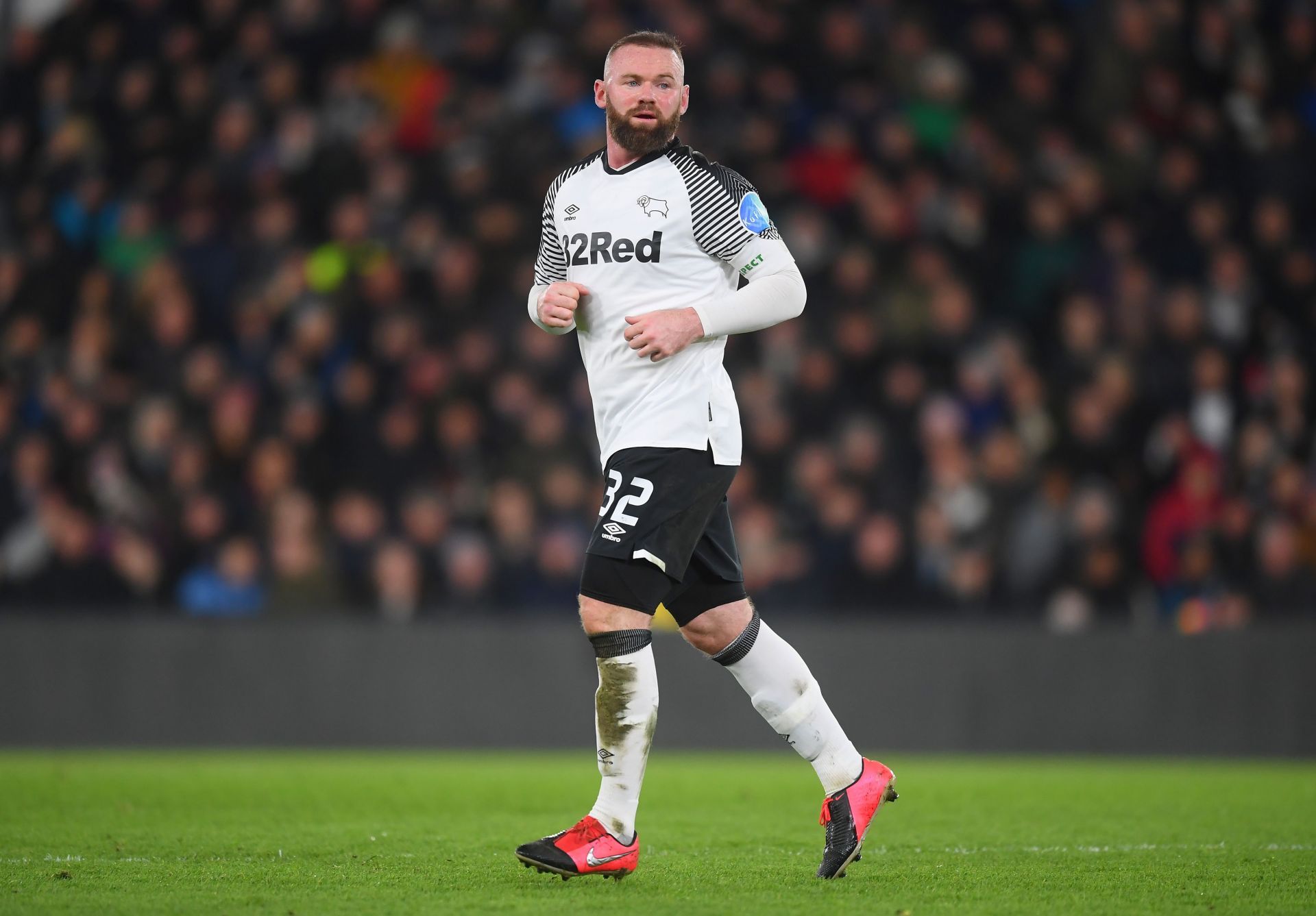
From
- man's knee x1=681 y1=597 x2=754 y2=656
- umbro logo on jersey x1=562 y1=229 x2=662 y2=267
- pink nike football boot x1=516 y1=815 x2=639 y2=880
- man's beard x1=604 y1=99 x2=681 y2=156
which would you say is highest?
man's beard x1=604 y1=99 x2=681 y2=156

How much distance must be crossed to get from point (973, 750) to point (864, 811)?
5.51m

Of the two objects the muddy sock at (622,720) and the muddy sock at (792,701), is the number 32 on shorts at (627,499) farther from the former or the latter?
the muddy sock at (792,701)

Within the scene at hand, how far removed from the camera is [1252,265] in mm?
11438

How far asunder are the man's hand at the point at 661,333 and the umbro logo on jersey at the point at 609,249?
20cm

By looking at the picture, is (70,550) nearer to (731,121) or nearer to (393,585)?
(393,585)

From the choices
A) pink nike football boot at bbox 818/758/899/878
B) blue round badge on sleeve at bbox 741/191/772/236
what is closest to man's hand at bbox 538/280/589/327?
blue round badge on sleeve at bbox 741/191/772/236

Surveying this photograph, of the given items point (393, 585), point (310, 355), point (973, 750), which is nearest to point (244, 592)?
point (393, 585)

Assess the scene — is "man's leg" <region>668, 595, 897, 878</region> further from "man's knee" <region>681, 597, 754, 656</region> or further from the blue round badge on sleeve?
the blue round badge on sleeve

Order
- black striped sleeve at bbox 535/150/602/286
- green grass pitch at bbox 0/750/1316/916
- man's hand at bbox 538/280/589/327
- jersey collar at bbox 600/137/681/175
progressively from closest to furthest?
green grass pitch at bbox 0/750/1316/916 < man's hand at bbox 538/280/589/327 < jersey collar at bbox 600/137/681/175 < black striped sleeve at bbox 535/150/602/286

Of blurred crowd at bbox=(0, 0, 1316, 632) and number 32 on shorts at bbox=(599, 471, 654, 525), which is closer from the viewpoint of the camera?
number 32 on shorts at bbox=(599, 471, 654, 525)

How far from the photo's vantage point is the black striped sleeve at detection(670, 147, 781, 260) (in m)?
4.72

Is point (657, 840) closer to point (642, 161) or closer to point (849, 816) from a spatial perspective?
point (849, 816)

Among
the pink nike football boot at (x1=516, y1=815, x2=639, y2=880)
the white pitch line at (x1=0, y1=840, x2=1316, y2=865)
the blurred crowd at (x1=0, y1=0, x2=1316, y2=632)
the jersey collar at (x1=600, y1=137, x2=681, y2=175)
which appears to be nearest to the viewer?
the pink nike football boot at (x1=516, y1=815, x2=639, y2=880)

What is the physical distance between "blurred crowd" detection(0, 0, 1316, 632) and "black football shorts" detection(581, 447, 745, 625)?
5.62 m
